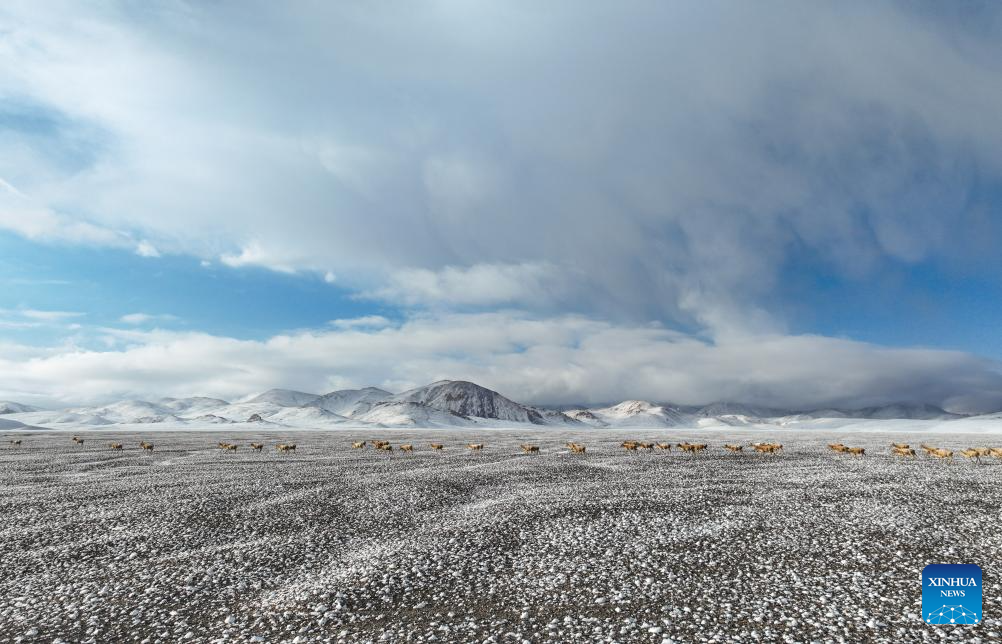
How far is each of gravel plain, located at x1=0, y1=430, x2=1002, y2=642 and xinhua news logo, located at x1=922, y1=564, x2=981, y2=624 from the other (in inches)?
10.6

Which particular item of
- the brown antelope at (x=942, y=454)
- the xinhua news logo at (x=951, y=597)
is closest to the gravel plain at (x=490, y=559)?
the xinhua news logo at (x=951, y=597)

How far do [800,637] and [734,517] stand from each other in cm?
958

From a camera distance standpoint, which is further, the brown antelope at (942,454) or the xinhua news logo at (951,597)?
the brown antelope at (942,454)

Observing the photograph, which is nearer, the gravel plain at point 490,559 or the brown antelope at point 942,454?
the gravel plain at point 490,559

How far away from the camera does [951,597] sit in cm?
1029

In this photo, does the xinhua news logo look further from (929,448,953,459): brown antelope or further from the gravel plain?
(929,448,953,459): brown antelope

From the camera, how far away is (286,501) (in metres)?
21.6

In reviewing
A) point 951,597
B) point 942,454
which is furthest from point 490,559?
point 942,454

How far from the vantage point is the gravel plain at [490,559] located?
9625mm

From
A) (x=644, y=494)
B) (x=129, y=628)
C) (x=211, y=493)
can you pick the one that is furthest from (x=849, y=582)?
(x=211, y=493)

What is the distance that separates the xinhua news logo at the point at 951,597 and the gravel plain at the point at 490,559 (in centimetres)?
27

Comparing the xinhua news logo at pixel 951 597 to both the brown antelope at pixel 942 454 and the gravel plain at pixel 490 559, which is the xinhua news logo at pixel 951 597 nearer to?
the gravel plain at pixel 490 559

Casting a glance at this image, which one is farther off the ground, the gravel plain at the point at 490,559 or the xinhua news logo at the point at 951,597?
the xinhua news logo at the point at 951,597

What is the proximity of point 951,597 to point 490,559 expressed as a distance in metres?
10.3
